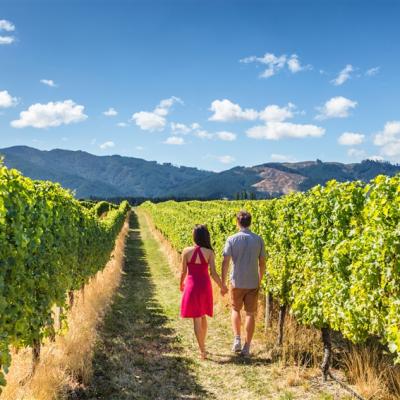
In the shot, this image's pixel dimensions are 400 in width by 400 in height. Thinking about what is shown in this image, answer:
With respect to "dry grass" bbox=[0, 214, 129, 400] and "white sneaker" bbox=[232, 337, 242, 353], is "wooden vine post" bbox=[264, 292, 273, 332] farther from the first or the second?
"dry grass" bbox=[0, 214, 129, 400]

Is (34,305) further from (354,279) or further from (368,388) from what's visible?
(368,388)

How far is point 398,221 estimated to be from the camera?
538 centimetres

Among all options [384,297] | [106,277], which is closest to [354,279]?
[384,297]

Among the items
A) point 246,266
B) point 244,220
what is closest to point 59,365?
point 246,266

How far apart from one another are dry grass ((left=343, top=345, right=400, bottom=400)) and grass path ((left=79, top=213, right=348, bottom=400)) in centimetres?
45

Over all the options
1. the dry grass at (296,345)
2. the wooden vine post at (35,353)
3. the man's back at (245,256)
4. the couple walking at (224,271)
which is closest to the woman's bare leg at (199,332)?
the couple walking at (224,271)

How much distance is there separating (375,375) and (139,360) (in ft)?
14.5

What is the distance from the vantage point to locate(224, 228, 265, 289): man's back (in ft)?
27.0

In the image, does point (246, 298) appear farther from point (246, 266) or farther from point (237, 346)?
point (237, 346)

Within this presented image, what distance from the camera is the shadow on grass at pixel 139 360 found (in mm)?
6980

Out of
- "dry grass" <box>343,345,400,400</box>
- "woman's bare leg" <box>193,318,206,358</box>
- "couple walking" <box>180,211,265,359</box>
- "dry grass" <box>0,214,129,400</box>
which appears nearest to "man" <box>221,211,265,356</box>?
"couple walking" <box>180,211,265,359</box>

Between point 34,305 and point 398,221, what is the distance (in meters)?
5.37

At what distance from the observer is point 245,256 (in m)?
8.25

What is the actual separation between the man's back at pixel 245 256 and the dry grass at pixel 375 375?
2.20m
